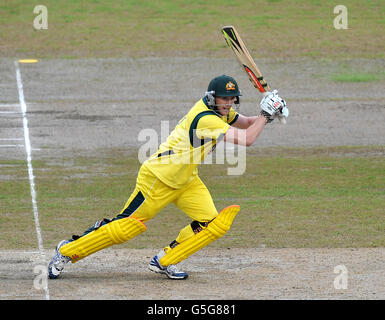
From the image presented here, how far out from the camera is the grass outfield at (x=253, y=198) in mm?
10984

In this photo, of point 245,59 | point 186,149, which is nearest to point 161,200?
point 186,149

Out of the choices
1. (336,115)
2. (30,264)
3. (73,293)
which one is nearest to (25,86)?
(336,115)

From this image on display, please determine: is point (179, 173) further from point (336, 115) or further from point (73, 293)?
point (336, 115)

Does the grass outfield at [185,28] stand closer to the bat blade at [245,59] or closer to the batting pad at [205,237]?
the bat blade at [245,59]

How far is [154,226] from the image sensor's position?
457 inches

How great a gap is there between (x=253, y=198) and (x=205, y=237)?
4270 millimetres

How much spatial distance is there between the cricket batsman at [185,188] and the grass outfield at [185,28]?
15189 mm

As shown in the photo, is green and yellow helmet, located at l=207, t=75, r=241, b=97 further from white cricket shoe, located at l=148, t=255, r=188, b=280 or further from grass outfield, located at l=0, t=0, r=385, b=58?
grass outfield, located at l=0, t=0, r=385, b=58

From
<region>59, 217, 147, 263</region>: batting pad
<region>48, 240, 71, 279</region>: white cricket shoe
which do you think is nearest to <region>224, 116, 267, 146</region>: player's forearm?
<region>59, 217, 147, 263</region>: batting pad

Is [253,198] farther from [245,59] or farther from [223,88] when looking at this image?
[223,88]

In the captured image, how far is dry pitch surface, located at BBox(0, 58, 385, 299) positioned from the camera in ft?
28.5

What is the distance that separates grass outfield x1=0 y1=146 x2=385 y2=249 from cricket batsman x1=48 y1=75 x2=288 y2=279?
64.2 inches

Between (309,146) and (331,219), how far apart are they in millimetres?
5279
